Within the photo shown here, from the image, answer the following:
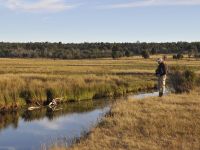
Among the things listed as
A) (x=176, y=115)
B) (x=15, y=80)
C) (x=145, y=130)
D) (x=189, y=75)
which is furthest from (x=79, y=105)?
(x=145, y=130)

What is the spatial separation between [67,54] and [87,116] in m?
102

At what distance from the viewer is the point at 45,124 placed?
2305 centimetres

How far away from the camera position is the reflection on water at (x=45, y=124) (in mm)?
18328

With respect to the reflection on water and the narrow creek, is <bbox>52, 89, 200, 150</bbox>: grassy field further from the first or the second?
the reflection on water

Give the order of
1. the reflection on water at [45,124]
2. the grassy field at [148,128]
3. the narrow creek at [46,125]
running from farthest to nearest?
the reflection on water at [45,124], the narrow creek at [46,125], the grassy field at [148,128]

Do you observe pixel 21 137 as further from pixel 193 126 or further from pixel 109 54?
pixel 109 54

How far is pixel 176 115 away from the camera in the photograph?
1702 cm

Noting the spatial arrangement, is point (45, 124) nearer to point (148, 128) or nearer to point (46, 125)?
point (46, 125)

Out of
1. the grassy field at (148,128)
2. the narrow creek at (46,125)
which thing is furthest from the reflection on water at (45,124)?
the grassy field at (148,128)

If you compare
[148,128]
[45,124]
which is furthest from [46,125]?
[148,128]

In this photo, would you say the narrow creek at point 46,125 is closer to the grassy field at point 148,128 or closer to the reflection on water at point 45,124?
the reflection on water at point 45,124

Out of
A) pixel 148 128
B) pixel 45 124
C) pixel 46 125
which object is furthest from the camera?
pixel 45 124

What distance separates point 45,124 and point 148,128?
9325 mm

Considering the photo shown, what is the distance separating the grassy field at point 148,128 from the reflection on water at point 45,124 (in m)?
1.57
